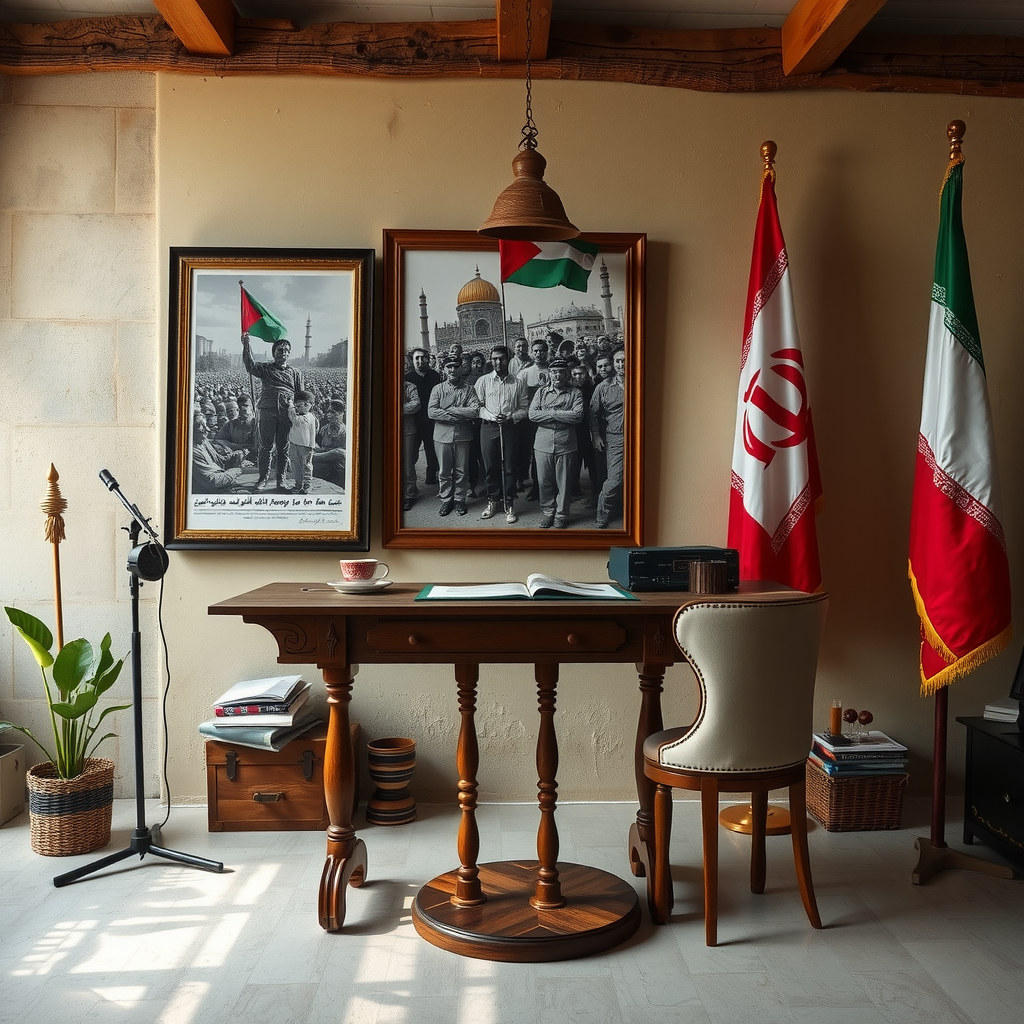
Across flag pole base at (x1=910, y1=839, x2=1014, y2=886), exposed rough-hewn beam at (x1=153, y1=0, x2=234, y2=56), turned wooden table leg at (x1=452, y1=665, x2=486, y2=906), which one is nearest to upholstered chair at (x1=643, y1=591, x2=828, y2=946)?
turned wooden table leg at (x1=452, y1=665, x2=486, y2=906)

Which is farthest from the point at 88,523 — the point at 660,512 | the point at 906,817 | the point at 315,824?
the point at 906,817

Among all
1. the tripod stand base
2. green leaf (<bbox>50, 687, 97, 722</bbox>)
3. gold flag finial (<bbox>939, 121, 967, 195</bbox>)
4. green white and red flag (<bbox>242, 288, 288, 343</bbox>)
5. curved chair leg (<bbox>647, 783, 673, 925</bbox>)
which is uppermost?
gold flag finial (<bbox>939, 121, 967, 195</bbox>)

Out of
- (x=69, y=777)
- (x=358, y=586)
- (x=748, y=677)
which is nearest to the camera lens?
(x=748, y=677)

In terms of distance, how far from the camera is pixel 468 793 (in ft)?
8.32

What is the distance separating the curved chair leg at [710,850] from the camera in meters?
2.43

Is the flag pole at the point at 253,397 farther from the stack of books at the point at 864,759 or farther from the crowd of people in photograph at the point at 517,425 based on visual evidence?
the stack of books at the point at 864,759

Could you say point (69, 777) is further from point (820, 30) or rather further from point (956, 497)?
point (820, 30)

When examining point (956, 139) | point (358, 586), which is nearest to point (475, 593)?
point (358, 586)

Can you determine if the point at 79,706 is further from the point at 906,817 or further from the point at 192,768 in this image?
the point at 906,817

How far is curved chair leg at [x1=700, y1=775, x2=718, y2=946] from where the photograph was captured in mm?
2430

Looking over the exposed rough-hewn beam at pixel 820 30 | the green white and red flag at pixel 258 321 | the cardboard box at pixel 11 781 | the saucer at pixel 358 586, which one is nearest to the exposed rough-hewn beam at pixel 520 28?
the exposed rough-hewn beam at pixel 820 30

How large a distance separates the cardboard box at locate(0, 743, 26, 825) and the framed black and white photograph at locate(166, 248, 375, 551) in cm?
94

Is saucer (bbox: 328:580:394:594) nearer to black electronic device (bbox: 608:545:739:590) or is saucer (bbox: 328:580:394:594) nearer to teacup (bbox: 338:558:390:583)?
teacup (bbox: 338:558:390:583)

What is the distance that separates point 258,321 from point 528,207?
133 cm
